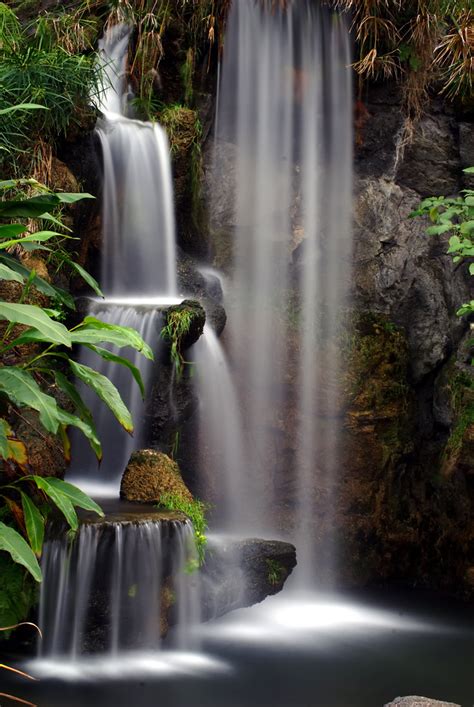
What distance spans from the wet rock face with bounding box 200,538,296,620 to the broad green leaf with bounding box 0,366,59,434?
195 cm

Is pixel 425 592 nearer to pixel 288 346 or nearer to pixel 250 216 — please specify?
pixel 288 346

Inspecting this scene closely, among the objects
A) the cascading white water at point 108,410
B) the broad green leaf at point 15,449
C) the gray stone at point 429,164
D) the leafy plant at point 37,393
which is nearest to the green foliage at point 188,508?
the cascading white water at point 108,410

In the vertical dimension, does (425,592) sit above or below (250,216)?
below

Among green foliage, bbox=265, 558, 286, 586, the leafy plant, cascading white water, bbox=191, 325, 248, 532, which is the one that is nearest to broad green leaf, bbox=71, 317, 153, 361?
the leafy plant

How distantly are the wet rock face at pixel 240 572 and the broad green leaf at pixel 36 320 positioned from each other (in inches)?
86.1

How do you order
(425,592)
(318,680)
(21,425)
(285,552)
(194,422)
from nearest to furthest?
(318,680)
(21,425)
(285,552)
(194,422)
(425,592)

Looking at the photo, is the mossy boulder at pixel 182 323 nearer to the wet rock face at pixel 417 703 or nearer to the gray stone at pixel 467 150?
the wet rock face at pixel 417 703

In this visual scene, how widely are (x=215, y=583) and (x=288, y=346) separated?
2571 millimetres

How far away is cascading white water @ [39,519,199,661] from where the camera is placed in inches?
187

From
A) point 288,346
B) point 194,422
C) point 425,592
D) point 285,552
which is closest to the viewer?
point 285,552

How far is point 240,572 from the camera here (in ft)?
18.8

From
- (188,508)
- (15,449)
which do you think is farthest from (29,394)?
(188,508)

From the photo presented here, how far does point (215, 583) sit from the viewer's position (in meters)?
5.52

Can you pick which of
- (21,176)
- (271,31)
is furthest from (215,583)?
(271,31)
